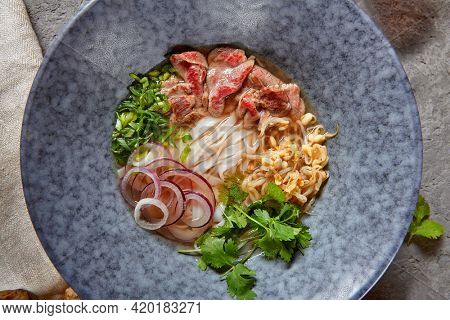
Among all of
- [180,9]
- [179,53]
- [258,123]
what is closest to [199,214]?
[258,123]

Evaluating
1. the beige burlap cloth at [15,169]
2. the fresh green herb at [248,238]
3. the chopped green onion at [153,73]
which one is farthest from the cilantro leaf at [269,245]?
the beige burlap cloth at [15,169]

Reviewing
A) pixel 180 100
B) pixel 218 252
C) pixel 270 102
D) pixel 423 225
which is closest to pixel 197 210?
pixel 218 252

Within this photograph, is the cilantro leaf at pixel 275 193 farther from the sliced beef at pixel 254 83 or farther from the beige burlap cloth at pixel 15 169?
the beige burlap cloth at pixel 15 169

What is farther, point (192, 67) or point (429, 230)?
point (429, 230)

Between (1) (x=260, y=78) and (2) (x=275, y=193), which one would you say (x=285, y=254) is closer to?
(2) (x=275, y=193)

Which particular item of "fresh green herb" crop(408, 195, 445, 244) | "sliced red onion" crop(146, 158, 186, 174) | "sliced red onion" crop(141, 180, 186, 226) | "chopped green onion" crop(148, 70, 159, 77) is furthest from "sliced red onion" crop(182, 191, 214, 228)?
"fresh green herb" crop(408, 195, 445, 244)

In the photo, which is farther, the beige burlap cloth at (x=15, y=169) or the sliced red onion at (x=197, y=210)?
the beige burlap cloth at (x=15, y=169)
